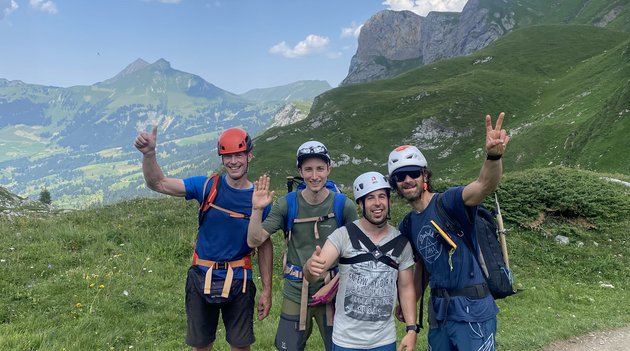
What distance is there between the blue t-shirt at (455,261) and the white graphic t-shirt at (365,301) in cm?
45

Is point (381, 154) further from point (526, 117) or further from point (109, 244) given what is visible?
point (109, 244)

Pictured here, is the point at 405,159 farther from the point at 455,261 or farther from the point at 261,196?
the point at 261,196

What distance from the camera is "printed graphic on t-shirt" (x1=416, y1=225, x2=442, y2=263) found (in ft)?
16.5

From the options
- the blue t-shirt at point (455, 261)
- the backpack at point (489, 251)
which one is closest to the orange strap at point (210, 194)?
the blue t-shirt at point (455, 261)

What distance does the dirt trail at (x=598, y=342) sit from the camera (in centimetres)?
984

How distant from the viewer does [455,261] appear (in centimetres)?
497

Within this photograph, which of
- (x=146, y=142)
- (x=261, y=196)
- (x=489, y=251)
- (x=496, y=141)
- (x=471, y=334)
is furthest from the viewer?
(x=146, y=142)

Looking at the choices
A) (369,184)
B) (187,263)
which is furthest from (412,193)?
(187,263)

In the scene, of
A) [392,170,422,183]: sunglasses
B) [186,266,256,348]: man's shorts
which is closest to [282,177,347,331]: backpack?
[186,266,256,348]: man's shorts

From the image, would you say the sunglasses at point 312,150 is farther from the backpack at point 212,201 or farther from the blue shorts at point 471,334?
the blue shorts at point 471,334

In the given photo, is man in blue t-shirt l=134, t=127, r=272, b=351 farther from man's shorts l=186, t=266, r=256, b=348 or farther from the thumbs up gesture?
the thumbs up gesture

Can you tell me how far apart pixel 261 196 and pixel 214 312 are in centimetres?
232

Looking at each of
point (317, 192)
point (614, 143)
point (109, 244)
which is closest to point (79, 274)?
point (109, 244)

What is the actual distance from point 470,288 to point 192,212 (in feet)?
50.4
